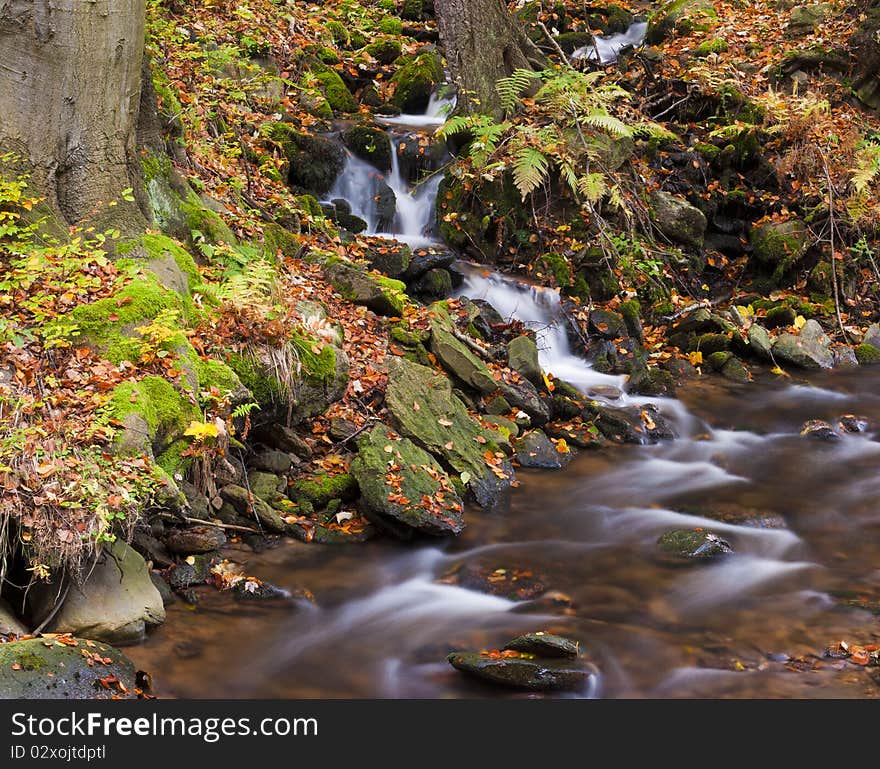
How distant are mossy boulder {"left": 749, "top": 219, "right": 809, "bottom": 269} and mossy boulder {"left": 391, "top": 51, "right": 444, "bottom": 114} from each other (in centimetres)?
543

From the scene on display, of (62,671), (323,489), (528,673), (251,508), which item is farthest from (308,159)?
(62,671)

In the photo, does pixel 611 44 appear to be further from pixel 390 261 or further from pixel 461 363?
pixel 461 363

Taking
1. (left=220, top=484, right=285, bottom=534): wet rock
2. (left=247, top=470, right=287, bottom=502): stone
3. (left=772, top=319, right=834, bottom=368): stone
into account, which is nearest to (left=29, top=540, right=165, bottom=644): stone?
(left=220, top=484, right=285, bottom=534): wet rock

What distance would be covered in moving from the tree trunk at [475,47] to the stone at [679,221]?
2709mm

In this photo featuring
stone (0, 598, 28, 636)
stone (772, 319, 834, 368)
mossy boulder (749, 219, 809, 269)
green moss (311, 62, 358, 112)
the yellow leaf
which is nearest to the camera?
stone (0, 598, 28, 636)

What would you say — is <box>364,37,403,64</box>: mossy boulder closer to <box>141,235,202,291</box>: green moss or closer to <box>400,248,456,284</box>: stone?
<box>400,248,456,284</box>: stone

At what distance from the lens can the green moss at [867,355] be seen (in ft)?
37.8

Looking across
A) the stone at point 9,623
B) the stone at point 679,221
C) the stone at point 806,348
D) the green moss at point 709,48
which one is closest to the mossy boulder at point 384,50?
the green moss at point 709,48

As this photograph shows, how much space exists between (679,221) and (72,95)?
870 cm

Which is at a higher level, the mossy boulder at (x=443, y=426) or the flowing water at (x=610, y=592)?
the mossy boulder at (x=443, y=426)

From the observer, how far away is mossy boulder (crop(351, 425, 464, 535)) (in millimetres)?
6766

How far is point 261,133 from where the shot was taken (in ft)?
36.4

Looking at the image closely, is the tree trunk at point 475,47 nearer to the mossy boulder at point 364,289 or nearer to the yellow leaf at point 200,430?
the mossy boulder at point 364,289

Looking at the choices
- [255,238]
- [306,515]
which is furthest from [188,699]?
[255,238]
